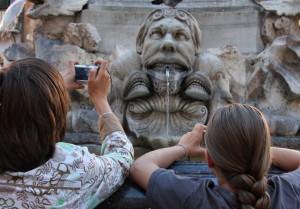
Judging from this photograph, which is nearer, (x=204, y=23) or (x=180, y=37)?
(x=180, y=37)

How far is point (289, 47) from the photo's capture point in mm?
5129

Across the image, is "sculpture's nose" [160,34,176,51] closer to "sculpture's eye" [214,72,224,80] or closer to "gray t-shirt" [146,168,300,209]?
"sculpture's eye" [214,72,224,80]

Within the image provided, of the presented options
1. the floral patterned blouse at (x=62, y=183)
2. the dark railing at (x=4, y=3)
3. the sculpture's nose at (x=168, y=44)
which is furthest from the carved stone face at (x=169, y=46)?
the dark railing at (x=4, y=3)

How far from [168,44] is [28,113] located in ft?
8.87

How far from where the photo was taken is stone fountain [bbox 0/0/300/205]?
13.9ft

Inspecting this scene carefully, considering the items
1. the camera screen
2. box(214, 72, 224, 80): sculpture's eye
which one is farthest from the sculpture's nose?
the camera screen

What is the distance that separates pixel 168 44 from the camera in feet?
13.6

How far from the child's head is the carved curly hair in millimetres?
494

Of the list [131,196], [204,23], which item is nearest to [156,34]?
[204,23]

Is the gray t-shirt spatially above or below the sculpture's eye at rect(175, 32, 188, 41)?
below

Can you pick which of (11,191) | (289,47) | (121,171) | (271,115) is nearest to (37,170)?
(11,191)

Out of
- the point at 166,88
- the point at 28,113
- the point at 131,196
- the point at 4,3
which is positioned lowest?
Result: the point at 4,3

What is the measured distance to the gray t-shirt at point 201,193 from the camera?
1550 millimetres

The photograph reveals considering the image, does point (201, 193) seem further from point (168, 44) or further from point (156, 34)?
point (156, 34)
